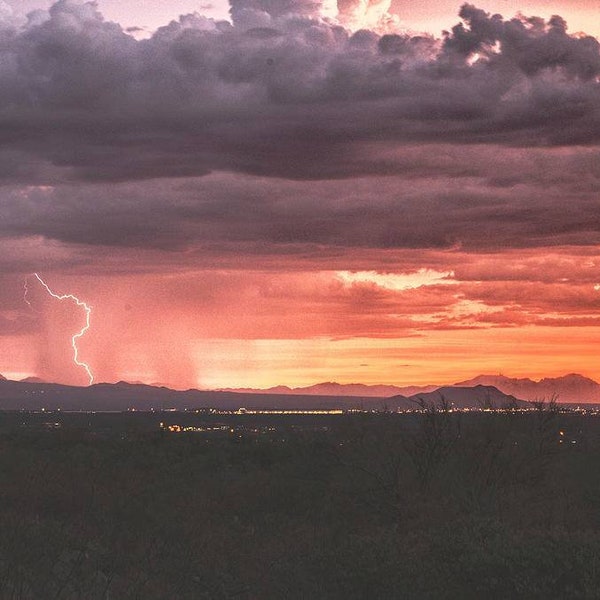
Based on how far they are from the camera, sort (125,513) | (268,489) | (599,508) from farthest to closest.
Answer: (268,489)
(599,508)
(125,513)

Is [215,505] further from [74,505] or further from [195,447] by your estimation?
[195,447]

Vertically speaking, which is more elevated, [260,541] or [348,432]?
[348,432]

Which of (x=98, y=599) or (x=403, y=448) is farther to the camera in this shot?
(x=403, y=448)

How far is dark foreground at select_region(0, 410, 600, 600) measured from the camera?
17.5 meters

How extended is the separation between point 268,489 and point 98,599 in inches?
988

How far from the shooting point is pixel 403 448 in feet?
116

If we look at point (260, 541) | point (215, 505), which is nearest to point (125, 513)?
point (260, 541)

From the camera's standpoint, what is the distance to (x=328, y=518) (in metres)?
32.9

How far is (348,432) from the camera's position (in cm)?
3697

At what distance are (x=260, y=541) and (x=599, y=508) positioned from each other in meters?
12.0

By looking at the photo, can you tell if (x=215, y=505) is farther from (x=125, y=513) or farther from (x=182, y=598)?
(x=182, y=598)

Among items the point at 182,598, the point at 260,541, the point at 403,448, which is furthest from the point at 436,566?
the point at 403,448

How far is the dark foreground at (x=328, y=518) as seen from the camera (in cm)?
1748

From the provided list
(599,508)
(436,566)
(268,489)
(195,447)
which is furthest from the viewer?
(195,447)
